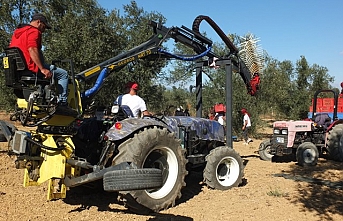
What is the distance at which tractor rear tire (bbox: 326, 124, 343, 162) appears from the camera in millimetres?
10305

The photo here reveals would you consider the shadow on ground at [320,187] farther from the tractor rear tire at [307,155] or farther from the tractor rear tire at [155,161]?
the tractor rear tire at [155,161]

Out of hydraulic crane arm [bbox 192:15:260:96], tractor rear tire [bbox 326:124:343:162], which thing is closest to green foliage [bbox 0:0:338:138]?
hydraulic crane arm [bbox 192:15:260:96]

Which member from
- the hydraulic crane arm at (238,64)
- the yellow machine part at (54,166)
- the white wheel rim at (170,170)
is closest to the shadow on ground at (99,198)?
the white wheel rim at (170,170)

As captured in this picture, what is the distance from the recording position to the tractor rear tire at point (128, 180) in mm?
3805

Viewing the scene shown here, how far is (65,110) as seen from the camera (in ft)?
15.4

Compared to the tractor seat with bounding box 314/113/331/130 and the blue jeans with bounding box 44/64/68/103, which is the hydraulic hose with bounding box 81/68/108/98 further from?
the tractor seat with bounding box 314/113/331/130

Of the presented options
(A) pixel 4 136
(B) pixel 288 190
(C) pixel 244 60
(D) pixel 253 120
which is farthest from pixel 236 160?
(D) pixel 253 120

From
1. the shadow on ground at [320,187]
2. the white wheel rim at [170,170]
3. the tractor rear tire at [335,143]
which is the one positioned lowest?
the shadow on ground at [320,187]

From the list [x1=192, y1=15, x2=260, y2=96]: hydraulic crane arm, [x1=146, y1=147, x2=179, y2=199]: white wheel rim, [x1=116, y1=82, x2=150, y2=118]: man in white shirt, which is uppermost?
[x1=192, y1=15, x2=260, y2=96]: hydraulic crane arm

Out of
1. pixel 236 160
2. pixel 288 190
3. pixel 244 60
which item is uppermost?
pixel 244 60

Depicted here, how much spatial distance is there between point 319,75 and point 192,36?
20.0 meters

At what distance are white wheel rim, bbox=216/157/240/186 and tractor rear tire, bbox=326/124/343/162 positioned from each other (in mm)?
4795

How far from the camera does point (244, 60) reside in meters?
9.38

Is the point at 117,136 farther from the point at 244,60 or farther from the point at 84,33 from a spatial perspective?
the point at 84,33
